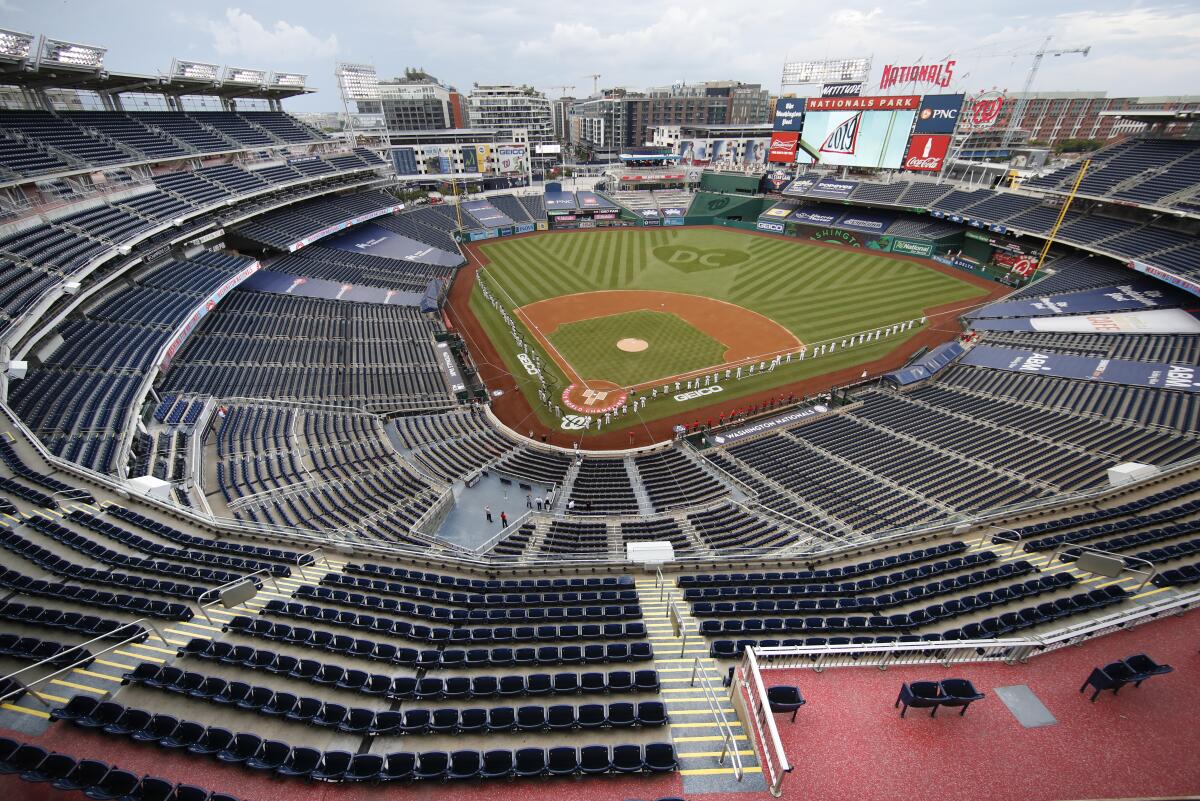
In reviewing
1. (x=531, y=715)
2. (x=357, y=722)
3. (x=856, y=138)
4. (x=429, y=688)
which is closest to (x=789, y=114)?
(x=856, y=138)

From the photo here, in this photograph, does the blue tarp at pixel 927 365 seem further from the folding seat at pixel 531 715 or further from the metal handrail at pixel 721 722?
the folding seat at pixel 531 715

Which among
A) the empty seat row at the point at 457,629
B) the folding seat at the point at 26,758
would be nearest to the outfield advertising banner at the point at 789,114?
the empty seat row at the point at 457,629

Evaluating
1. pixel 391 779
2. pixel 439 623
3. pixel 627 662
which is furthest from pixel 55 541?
pixel 627 662

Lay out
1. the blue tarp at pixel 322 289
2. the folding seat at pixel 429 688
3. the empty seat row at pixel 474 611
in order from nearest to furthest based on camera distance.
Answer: the folding seat at pixel 429 688 → the empty seat row at pixel 474 611 → the blue tarp at pixel 322 289

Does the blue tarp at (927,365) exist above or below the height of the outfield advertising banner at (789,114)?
below

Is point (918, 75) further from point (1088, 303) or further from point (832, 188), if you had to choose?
point (1088, 303)
